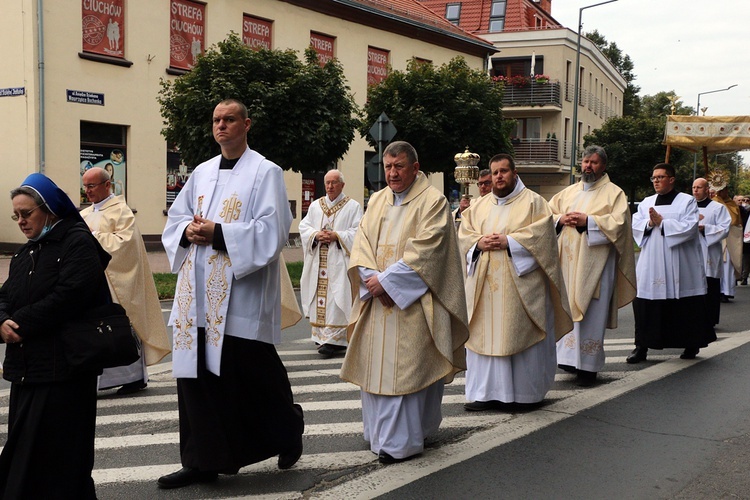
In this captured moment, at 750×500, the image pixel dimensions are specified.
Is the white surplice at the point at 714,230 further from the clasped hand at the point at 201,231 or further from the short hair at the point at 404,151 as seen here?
the clasped hand at the point at 201,231

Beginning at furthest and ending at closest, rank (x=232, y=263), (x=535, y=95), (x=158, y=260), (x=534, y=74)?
(x=534, y=74), (x=535, y=95), (x=158, y=260), (x=232, y=263)

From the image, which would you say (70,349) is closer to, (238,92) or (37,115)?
(238,92)

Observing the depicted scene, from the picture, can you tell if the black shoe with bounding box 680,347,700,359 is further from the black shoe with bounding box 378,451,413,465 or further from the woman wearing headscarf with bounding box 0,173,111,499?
Answer: the woman wearing headscarf with bounding box 0,173,111,499

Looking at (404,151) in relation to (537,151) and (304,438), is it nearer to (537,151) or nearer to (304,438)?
(304,438)

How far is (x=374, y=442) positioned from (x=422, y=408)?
0.37 metres

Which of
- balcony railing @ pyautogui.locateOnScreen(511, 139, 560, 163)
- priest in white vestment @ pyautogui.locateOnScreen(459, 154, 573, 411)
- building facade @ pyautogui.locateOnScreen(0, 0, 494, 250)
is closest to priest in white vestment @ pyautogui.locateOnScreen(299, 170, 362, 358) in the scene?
priest in white vestment @ pyautogui.locateOnScreen(459, 154, 573, 411)

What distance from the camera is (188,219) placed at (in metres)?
4.96

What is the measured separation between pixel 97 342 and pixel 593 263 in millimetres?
5162

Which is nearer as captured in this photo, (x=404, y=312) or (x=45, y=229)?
(x=45, y=229)

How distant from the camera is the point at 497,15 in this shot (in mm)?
50312

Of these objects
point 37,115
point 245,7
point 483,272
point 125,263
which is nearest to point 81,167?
point 37,115

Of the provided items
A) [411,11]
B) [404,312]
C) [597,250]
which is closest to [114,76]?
[411,11]

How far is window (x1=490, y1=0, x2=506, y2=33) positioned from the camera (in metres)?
50.0

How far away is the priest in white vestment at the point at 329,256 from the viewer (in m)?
10.0
